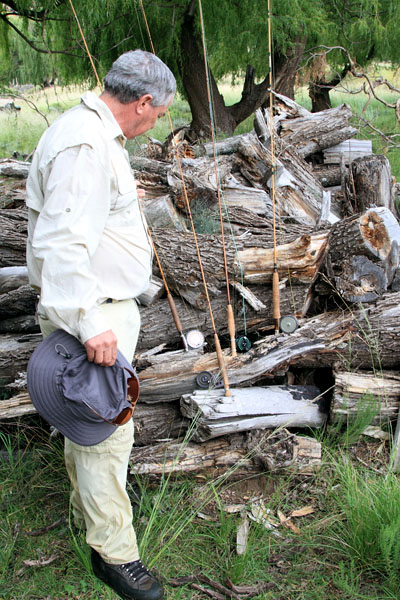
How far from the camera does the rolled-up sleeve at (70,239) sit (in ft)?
6.97

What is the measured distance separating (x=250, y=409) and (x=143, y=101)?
6.38ft

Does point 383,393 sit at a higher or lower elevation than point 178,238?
lower

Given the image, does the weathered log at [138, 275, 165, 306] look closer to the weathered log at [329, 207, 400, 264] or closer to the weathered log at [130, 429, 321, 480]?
the weathered log at [130, 429, 321, 480]

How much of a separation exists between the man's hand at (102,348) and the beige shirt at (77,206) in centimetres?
3

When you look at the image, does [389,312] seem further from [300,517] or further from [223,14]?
[223,14]

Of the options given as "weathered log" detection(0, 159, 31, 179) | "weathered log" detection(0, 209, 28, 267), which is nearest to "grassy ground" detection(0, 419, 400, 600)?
"weathered log" detection(0, 209, 28, 267)

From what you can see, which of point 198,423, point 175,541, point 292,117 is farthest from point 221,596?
point 292,117

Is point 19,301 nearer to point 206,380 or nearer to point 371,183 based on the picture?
point 206,380

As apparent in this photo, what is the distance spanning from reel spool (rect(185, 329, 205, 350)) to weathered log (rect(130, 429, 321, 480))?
677mm


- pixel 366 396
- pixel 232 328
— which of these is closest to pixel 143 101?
pixel 232 328

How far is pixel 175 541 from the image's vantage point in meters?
2.93

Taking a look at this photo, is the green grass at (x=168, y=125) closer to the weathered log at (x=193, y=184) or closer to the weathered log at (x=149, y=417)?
the weathered log at (x=193, y=184)

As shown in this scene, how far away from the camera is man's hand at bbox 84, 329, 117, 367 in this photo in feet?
7.20

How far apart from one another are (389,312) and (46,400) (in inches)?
99.7
